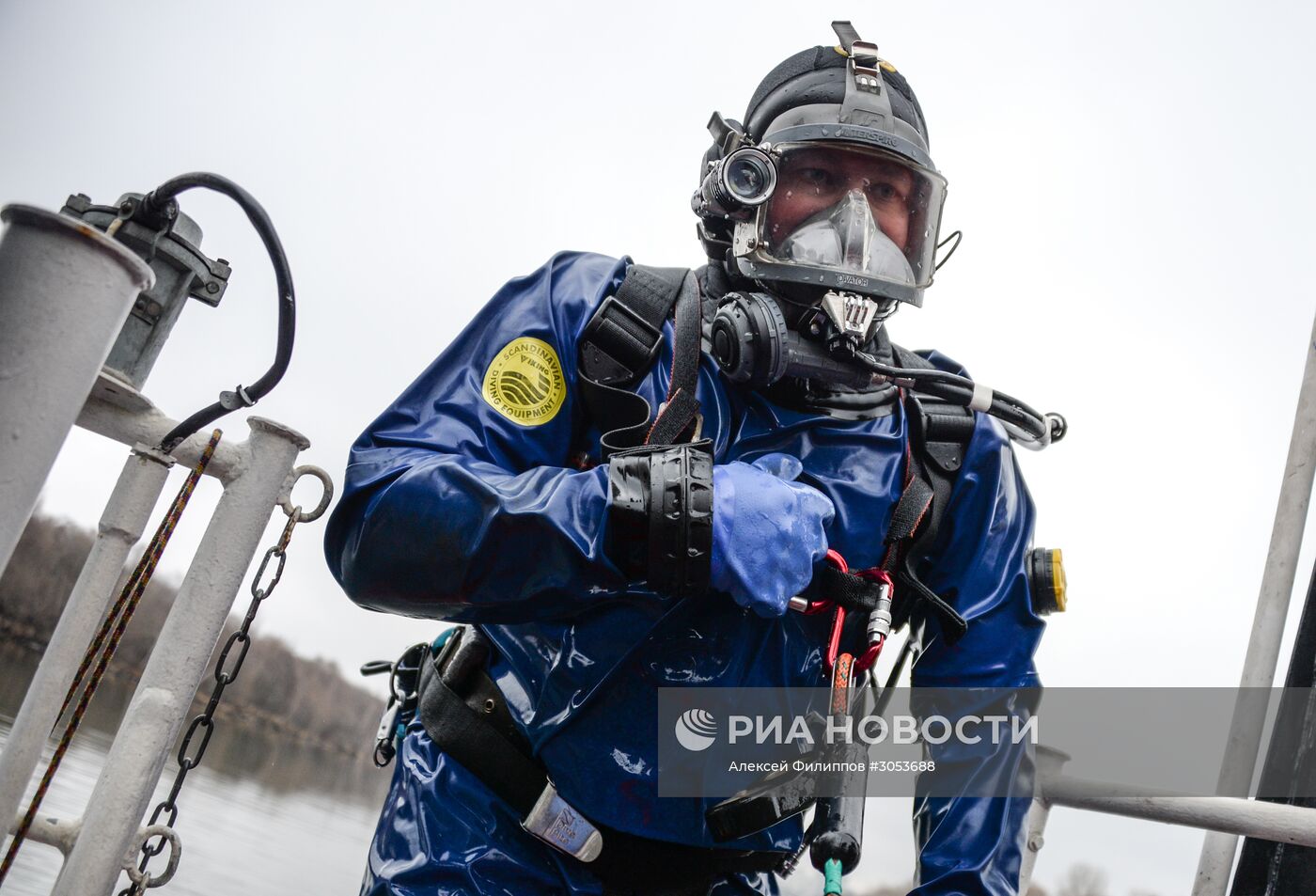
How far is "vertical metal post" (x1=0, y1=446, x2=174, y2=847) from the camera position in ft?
5.45

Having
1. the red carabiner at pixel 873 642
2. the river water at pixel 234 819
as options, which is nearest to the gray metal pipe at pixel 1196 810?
the red carabiner at pixel 873 642

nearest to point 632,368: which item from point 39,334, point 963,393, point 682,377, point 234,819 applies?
point 682,377

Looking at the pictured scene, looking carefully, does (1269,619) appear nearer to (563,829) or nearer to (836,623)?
(836,623)

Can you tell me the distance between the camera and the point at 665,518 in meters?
1.47

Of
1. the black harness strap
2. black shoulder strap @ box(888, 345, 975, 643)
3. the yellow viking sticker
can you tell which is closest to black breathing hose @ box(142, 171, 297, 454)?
the yellow viking sticker

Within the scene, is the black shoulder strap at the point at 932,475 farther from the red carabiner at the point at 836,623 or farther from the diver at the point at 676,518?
the red carabiner at the point at 836,623

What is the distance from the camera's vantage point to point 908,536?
197cm

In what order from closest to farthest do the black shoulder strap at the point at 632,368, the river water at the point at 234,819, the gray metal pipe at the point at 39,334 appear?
1. the gray metal pipe at the point at 39,334
2. the black shoulder strap at the point at 632,368
3. the river water at the point at 234,819

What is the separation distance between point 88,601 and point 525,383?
0.87 meters

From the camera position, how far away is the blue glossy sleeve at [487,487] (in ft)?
5.08

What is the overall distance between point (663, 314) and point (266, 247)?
730 millimetres

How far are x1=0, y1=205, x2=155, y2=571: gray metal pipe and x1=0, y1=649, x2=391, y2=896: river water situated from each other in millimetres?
1741

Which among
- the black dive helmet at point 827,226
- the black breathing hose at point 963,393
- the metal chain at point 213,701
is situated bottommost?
the metal chain at point 213,701

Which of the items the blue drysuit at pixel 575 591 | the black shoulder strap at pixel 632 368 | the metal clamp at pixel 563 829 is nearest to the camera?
the blue drysuit at pixel 575 591
